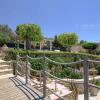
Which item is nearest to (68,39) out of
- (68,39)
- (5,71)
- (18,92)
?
(68,39)

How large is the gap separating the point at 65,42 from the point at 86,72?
43981mm

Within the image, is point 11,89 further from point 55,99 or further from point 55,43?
point 55,43

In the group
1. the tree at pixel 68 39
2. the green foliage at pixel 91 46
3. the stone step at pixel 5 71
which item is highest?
the tree at pixel 68 39

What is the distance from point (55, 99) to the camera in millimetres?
7016

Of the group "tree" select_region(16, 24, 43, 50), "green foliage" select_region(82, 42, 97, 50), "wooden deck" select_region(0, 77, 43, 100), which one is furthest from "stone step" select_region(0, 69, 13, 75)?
"green foliage" select_region(82, 42, 97, 50)

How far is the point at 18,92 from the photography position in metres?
6.96

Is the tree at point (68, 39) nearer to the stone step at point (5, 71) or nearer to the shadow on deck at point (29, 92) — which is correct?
the stone step at point (5, 71)

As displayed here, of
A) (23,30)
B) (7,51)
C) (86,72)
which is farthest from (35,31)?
(86,72)

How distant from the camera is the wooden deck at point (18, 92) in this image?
21.0 feet

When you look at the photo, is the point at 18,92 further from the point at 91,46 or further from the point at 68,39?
the point at 91,46

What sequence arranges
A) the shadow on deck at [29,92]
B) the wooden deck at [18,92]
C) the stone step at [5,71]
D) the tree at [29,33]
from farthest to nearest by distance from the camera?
the tree at [29,33] → the stone step at [5,71] → the wooden deck at [18,92] → the shadow on deck at [29,92]

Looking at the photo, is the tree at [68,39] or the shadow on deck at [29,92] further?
the tree at [68,39]

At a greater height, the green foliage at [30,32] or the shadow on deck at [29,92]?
the green foliage at [30,32]

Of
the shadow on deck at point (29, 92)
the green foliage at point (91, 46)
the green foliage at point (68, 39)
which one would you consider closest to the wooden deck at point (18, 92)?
the shadow on deck at point (29, 92)
